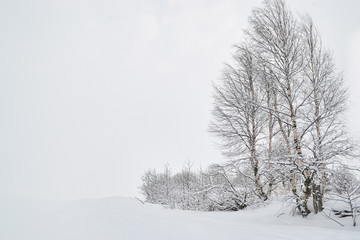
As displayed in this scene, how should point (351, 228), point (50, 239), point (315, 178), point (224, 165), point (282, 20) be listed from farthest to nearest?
1. point (224, 165)
2. point (282, 20)
3. point (315, 178)
4. point (351, 228)
5. point (50, 239)

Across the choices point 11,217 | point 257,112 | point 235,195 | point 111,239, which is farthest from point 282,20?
point 11,217

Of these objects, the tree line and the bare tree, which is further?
the bare tree

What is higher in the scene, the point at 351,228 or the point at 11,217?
the point at 11,217

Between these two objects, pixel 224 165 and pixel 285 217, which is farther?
pixel 224 165

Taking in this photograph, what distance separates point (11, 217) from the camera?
4555mm

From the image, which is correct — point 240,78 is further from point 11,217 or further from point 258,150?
point 11,217

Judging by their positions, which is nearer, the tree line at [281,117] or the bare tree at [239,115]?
the tree line at [281,117]

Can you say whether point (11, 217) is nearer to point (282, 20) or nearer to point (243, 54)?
point (282, 20)

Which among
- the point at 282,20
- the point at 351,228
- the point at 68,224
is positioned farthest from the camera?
the point at 282,20

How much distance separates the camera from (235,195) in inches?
404

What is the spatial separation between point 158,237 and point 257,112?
887cm

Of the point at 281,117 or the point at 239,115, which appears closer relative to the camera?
the point at 281,117

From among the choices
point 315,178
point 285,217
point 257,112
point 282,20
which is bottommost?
point 285,217

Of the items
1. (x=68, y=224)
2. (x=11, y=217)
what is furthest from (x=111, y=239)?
(x=11, y=217)
